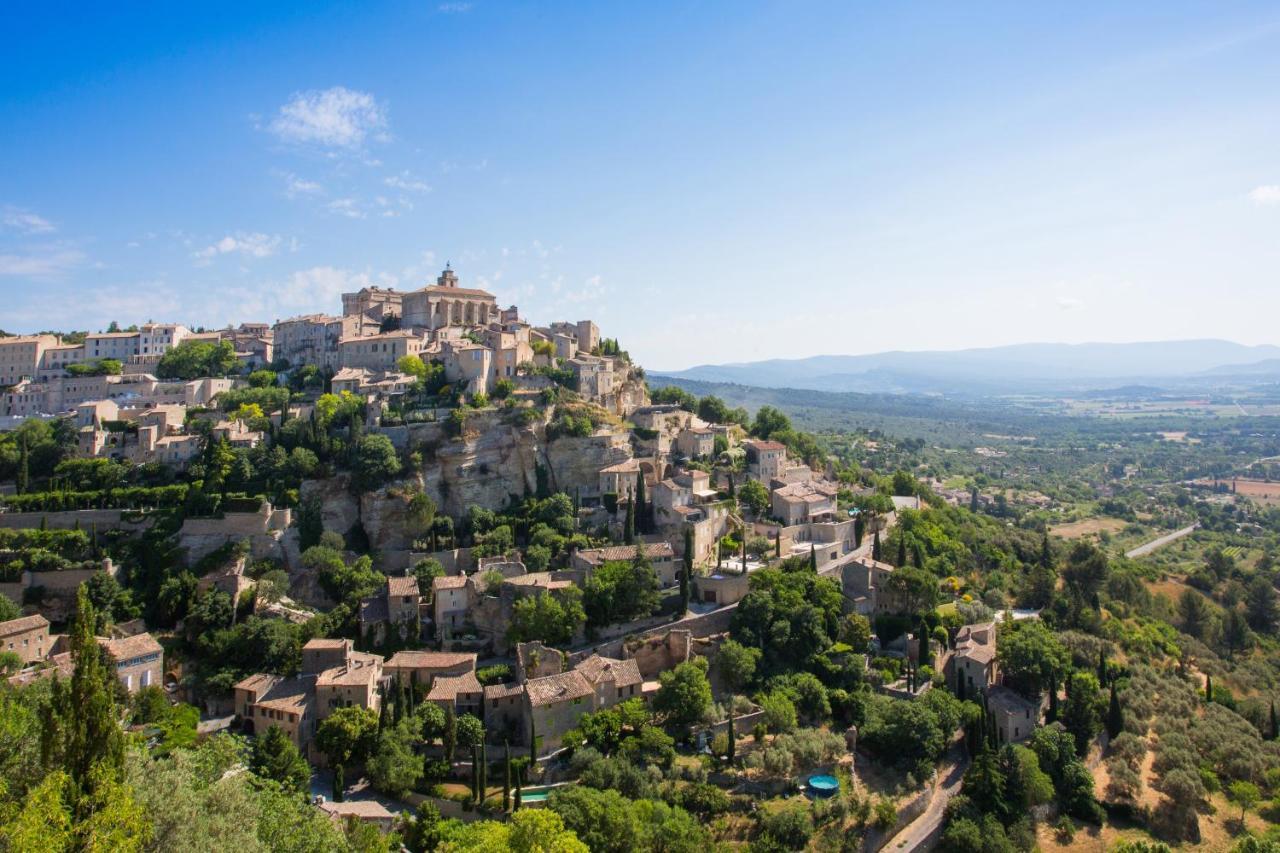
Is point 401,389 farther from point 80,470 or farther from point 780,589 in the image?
point 780,589

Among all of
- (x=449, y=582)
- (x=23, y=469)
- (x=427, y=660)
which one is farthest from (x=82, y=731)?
(x=23, y=469)

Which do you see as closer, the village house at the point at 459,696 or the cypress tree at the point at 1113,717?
the village house at the point at 459,696

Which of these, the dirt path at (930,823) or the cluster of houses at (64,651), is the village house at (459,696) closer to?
the cluster of houses at (64,651)

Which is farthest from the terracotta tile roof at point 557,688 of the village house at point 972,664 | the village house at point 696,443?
the village house at point 696,443

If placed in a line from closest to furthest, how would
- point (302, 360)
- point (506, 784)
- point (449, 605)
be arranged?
point (506, 784) < point (449, 605) < point (302, 360)

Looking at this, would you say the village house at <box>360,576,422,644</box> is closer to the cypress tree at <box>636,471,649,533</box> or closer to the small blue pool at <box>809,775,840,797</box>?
the cypress tree at <box>636,471,649,533</box>

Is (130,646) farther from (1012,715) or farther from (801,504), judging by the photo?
(1012,715)

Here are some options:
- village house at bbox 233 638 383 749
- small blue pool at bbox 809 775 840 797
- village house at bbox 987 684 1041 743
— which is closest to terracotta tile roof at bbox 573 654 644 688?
small blue pool at bbox 809 775 840 797
